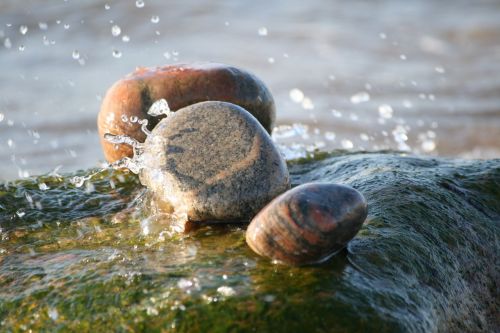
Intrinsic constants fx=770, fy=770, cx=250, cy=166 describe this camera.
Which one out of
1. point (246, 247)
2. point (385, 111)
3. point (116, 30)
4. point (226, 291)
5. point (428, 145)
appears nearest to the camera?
point (226, 291)

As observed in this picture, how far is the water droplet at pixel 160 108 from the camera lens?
13.5ft

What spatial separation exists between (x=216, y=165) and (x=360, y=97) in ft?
20.9

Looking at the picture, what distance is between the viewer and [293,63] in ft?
34.7

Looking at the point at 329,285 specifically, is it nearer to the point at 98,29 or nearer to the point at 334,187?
the point at 334,187

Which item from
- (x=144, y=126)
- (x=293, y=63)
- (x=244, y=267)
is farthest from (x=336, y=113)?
(x=244, y=267)

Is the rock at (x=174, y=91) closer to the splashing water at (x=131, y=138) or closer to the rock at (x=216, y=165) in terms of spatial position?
the splashing water at (x=131, y=138)

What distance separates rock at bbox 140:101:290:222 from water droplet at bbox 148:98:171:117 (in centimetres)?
51

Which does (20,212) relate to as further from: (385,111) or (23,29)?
(23,29)

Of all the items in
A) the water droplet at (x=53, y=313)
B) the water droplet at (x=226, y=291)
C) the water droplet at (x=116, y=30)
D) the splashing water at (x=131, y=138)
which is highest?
the splashing water at (x=131, y=138)

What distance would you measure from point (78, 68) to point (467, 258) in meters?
7.57

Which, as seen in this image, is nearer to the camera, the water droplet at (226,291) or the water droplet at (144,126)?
the water droplet at (226,291)

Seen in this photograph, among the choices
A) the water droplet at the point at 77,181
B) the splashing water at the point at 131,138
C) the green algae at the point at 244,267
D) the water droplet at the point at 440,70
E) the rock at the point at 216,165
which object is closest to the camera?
the green algae at the point at 244,267

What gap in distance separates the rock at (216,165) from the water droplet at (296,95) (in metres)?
5.88

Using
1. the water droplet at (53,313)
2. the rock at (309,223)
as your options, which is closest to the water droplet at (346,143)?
the rock at (309,223)
